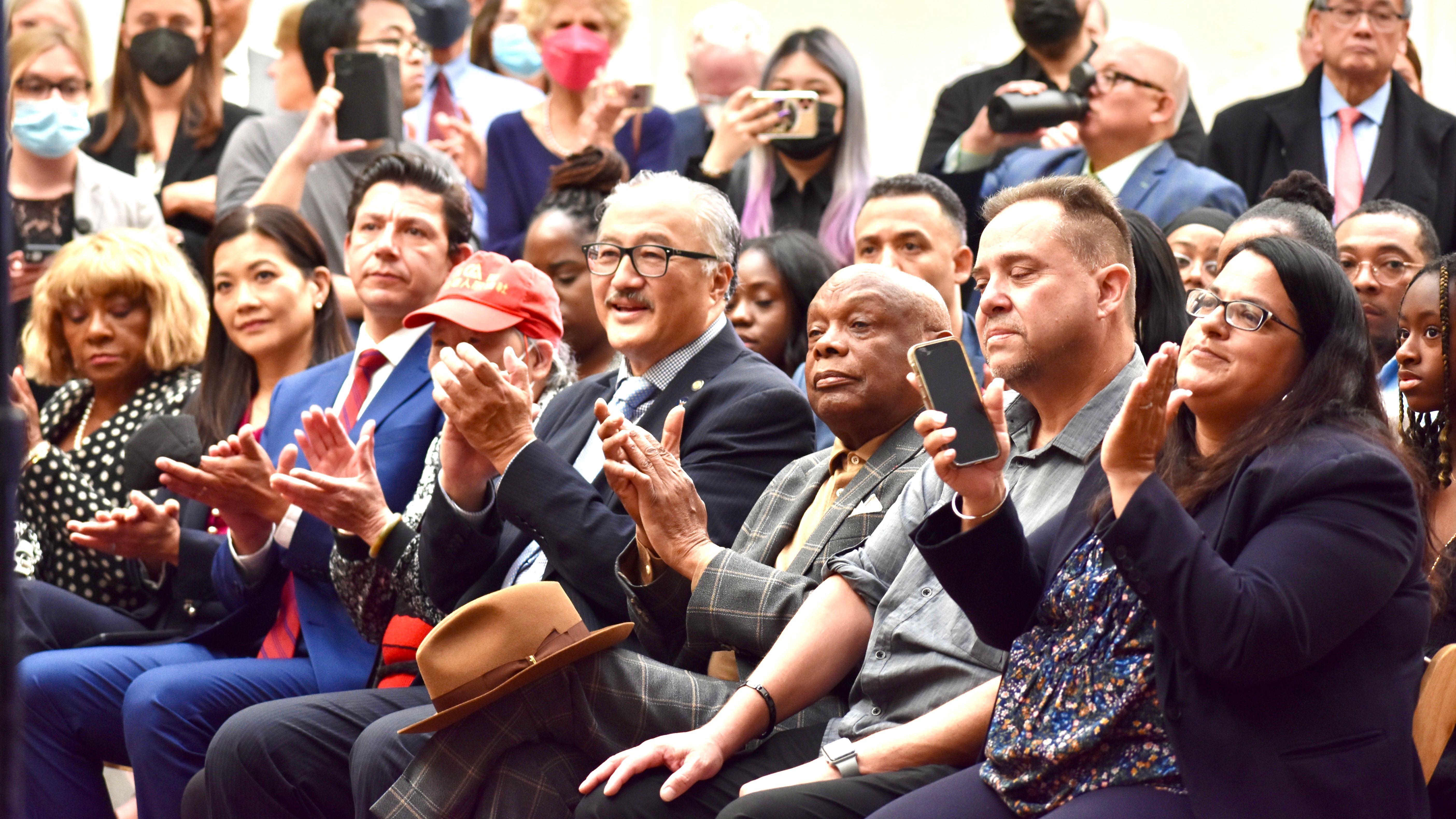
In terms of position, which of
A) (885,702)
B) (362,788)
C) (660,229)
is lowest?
(362,788)

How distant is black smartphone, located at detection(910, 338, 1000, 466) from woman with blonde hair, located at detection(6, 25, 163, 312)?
3418mm

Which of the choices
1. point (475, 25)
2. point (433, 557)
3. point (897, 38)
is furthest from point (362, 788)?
point (897, 38)

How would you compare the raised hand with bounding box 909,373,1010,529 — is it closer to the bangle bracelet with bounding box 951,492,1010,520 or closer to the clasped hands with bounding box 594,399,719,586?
the bangle bracelet with bounding box 951,492,1010,520

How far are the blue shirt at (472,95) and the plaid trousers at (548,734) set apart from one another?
332cm

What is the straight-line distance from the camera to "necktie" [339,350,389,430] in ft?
11.9

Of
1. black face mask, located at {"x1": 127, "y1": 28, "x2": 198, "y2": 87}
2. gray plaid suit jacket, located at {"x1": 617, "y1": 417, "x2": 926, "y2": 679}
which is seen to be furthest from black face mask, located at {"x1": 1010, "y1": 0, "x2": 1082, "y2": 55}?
black face mask, located at {"x1": 127, "y1": 28, "x2": 198, "y2": 87}

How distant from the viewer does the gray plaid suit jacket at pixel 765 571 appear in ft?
8.45

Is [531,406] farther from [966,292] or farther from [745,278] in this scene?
[966,292]

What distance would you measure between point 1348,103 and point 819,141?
1511mm

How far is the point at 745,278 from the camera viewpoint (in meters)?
3.98

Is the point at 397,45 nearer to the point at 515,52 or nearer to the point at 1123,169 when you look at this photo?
the point at 515,52

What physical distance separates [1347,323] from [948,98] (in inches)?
124

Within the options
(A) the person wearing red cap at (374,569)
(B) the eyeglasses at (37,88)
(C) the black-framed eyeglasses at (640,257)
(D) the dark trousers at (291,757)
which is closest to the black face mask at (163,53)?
(B) the eyeglasses at (37,88)

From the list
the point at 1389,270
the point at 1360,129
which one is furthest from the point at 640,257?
the point at 1360,129
